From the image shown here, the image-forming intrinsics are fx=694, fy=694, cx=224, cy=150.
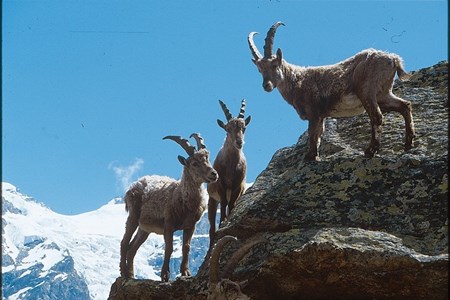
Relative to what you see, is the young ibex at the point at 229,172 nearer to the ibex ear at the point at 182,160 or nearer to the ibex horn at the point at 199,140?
the ibex horn at the point at 199,140

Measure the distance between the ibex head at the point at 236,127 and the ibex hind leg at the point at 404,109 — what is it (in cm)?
328

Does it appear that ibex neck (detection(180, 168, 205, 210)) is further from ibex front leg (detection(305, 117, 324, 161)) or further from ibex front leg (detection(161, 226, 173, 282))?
ibex front leg (detection(305, 117, 324, 161))

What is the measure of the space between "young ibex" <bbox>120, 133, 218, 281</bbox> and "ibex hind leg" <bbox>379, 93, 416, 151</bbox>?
11.9 ft

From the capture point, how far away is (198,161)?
13.9 meters

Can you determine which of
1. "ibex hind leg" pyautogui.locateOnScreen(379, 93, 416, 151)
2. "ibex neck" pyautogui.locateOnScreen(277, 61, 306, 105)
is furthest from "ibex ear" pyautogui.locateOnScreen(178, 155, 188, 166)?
"ibex hind leg" pyautogui.locateOnScreen(379, 93, 416, 151)

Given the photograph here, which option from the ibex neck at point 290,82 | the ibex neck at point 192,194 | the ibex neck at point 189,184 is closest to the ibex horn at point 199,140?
the ibex neck at point 189,184

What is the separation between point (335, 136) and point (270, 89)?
1.42 metres

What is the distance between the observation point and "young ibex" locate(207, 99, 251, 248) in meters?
13.6

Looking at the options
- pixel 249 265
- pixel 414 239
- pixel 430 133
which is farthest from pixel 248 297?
pixel 430 133

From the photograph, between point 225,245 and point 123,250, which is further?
point 123,250

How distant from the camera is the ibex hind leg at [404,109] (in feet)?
34.9

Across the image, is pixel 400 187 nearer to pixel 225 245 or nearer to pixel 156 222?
pixel 225 245

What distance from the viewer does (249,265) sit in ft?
32.2

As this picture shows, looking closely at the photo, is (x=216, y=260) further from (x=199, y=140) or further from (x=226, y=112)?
(x=226, y=112)
